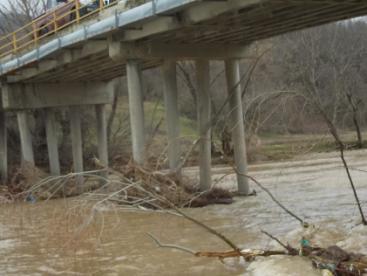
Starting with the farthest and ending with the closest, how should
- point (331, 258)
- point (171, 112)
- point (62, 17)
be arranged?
1. point (62, 17)
2. point (171, 112)
3. point (331, 258)

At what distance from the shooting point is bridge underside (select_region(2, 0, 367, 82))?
16.7 meters

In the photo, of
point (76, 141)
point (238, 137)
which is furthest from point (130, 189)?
point (76, 141)

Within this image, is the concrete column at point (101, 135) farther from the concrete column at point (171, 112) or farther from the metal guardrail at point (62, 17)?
the concrete column at point (171, 112)

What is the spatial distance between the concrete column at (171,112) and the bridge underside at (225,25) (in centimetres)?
116

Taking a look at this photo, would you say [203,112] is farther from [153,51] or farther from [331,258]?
[331,258]

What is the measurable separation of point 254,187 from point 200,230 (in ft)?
30.2


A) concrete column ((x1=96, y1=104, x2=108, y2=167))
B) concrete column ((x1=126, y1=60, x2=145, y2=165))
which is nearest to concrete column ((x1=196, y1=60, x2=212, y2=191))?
concrete column ((x1=126, y1=60, x2=145, y2=165))

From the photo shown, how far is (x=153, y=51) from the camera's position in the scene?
20.5 m

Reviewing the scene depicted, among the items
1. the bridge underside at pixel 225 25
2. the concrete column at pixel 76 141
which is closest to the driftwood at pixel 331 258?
the bridge underside at pixel 225 25

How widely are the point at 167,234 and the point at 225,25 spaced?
6478mm

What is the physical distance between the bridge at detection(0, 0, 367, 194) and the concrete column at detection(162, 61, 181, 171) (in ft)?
0.11

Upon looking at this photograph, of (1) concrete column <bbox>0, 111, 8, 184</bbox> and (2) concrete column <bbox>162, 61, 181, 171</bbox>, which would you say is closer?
(2) concrete column <bbox>162, 61, 181, 171</bbox>

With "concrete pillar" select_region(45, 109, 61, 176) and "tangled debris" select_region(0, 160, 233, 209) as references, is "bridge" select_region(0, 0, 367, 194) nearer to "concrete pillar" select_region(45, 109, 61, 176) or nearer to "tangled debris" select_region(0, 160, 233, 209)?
"tangled debris" select_region(0, 160, 233, 209)

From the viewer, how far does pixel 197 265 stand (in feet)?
36.5
